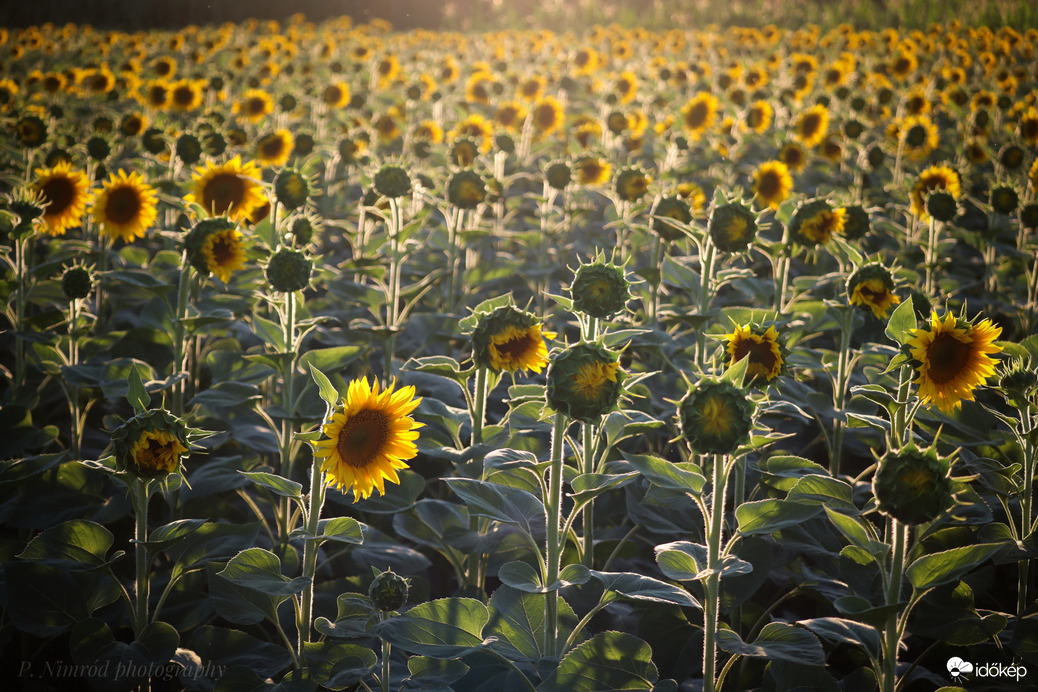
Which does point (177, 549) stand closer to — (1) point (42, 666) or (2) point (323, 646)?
(2) point (323, 646)

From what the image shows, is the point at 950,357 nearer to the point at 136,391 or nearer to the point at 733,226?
the point at 733,226

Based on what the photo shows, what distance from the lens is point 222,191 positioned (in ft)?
11.0

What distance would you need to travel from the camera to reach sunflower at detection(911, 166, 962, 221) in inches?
152

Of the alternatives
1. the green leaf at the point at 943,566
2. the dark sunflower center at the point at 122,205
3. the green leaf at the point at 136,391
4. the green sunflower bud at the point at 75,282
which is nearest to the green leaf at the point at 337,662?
the green leaf at the point at 136,391

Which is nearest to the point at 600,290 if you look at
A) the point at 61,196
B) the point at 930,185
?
the point at 61,196

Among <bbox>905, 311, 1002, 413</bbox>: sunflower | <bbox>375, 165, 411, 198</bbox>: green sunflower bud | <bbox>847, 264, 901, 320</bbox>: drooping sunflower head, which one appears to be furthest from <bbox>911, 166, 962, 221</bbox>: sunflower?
<bbox>375, 165, 411, 198</bbox>: green sunflower bud

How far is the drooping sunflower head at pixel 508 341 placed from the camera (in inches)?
75.6

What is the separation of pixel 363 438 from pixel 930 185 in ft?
10.8

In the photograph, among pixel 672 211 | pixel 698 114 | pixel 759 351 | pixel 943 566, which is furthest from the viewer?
pixel 698 114

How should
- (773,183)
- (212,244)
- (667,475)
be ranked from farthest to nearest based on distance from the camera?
(773,183), (212,244), (667,475)

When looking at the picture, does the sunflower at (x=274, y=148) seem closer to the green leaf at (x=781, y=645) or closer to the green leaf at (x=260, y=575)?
the green leaf at (x=260, y=575)

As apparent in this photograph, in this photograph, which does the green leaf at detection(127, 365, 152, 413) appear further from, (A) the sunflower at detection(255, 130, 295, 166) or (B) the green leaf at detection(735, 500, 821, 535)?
(A) the sunflower at detection(255, 130, 295, 166)

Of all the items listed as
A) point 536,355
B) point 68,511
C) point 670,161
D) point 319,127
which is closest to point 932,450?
point 536,355

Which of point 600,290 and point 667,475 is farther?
point 600,290
